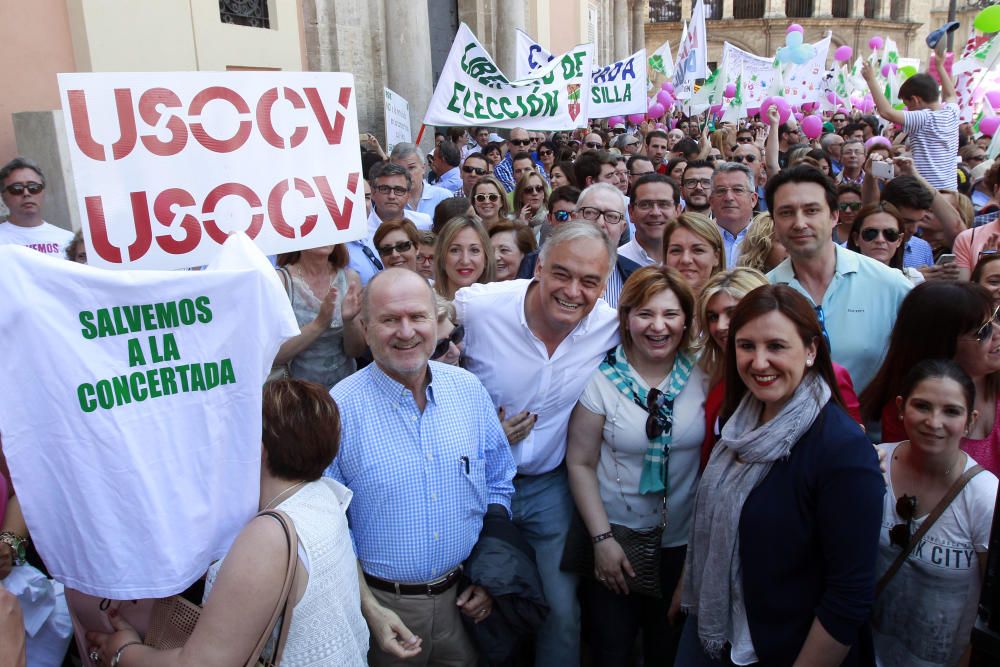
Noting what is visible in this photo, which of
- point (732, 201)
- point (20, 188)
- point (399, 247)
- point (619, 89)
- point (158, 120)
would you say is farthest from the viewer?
point (619, 89)

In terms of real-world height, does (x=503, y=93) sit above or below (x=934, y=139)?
above

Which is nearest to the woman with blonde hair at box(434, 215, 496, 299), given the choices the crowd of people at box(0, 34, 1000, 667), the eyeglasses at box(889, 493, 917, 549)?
the crowd of people at box(0, 34, 1000, 667)

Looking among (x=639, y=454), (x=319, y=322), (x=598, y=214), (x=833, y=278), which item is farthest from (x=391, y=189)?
(x=639, y=454)

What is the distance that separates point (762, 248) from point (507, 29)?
1219 cm

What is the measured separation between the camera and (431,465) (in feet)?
8.25

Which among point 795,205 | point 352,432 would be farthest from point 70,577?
point 795,205

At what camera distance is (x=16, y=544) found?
213 cm

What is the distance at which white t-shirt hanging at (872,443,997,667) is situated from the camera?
228 cm

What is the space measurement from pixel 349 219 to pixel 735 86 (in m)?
12.8

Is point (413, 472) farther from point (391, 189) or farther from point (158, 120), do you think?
point (391, 189)

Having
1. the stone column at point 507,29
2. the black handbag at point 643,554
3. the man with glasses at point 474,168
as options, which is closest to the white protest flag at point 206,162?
the black handbag at point 643,554

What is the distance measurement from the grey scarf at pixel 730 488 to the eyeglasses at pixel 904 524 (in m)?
0.47

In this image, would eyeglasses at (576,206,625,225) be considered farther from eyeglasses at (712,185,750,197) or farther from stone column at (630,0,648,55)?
stone column at (630,0,648,55)

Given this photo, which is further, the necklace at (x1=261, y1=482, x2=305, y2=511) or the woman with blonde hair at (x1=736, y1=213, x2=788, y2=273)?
the woman with blonde hair at (x1=736, y1=213, x2=788, y2=273)
